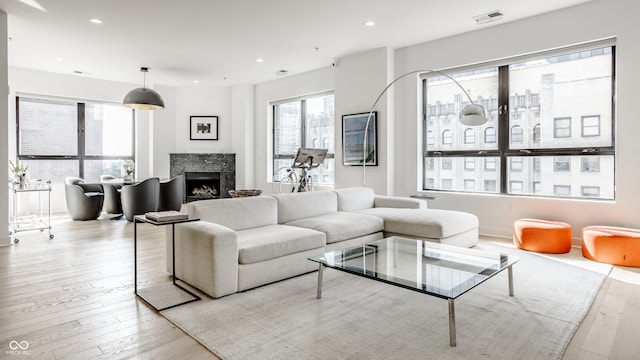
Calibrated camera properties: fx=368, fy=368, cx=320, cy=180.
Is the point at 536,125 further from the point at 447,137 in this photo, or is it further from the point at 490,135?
the point at 447,137

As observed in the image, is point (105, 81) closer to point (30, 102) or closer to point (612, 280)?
point (30, 102)

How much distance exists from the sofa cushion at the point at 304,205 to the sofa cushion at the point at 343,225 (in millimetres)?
108

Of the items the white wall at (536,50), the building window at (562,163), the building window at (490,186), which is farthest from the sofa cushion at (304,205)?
the building window at (562,163)

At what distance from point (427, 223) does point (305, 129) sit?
466 cm

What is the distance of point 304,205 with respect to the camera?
415 cm

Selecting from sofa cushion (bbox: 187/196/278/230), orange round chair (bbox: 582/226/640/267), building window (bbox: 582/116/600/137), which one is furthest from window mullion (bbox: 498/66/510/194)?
sofa cushion (bbox: 187/196/278/230)

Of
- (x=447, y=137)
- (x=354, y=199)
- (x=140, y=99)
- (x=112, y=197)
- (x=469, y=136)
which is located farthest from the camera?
(x=112, y=197)

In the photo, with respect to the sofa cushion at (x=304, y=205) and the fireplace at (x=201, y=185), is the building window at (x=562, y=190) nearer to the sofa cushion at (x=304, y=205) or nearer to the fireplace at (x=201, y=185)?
the sofa cushion at (x=304, y=205)

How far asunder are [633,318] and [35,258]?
17.6ft

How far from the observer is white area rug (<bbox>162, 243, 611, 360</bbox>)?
200 centimetres

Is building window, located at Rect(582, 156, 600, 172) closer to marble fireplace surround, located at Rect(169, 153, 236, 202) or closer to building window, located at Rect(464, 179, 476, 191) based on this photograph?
building window, located at Rect(464, 179, 476, 191)

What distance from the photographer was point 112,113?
841 centimetres

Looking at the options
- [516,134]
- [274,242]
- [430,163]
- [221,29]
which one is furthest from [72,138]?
[516,134]

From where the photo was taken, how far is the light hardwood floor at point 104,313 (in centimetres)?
203
